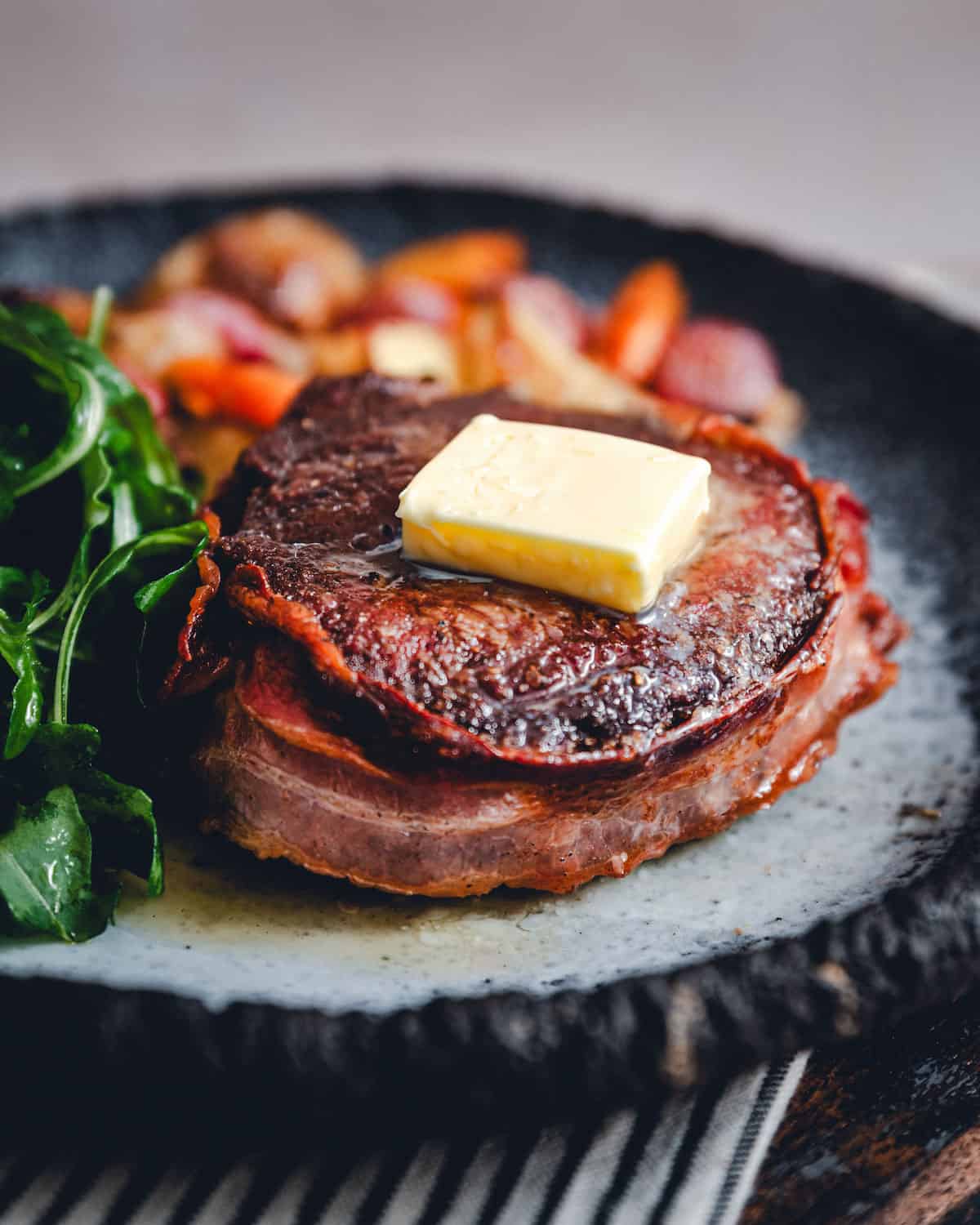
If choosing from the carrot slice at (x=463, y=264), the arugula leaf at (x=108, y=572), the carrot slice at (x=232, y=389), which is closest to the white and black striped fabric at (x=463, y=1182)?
the arugula leaf at (x=108, y=572)

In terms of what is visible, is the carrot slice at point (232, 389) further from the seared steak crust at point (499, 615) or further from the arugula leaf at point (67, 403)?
the seared steak crust at point (499, 615)

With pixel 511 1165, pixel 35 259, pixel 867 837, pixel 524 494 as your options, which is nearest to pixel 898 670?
pixel 867 837

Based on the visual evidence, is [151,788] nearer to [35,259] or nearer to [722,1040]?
[722,1040]

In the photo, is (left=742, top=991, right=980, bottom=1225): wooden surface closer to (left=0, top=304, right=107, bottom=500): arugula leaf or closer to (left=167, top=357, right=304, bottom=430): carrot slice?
(left=0, top=304, right=107, bottom=500): arugula leaf

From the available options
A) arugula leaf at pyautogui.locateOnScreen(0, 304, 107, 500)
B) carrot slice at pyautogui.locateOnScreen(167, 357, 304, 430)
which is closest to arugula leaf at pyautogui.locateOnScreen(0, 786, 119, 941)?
arugula leaf at pyautogui.locateOnScreen(0, 304, 107, 500)

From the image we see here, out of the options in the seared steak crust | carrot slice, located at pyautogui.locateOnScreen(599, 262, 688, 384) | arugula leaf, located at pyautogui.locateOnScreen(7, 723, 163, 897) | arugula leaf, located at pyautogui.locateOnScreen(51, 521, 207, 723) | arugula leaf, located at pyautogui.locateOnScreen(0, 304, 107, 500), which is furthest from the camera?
carrot slice, located at pyautogui.locateOnScreen(599, 262, 688, 384)

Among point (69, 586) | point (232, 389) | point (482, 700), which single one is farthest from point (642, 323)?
point (482, 700)
